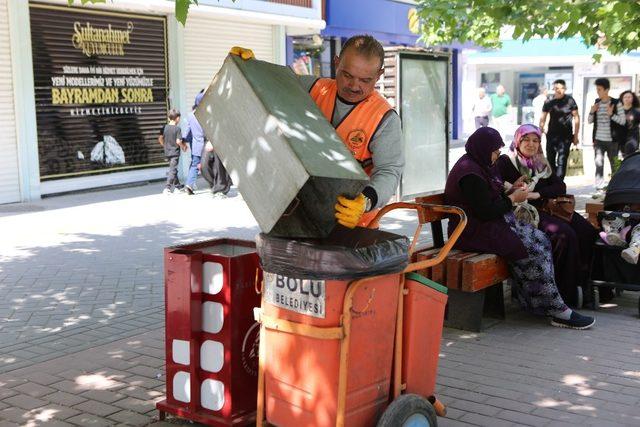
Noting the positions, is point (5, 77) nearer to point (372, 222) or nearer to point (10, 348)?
point (10, 348)

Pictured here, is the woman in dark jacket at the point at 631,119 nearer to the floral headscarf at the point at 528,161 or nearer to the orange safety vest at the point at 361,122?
the floral headscarf at the point at 528,161

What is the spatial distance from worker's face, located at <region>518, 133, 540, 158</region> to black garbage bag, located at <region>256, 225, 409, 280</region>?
11.2ft

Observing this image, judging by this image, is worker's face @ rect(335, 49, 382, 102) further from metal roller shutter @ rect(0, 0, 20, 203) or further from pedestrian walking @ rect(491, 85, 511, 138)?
pedestrian walking @ rect(491, 85, 511, 138)

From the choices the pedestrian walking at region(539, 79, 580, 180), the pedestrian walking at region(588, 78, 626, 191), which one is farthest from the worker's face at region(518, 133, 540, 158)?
the pedestrian walking at region(588, 78, 626, 191)

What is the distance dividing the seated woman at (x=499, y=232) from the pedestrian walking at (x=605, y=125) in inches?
344

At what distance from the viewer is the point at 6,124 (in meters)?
13.1

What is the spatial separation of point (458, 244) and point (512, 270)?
0.45 meters

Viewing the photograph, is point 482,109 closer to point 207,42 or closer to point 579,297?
point 207,42

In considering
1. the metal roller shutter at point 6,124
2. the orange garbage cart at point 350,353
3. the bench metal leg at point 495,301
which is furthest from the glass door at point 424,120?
the orange garbage cart at point 350,353

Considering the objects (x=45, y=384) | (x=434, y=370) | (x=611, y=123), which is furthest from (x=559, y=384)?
(x=611, y=123)

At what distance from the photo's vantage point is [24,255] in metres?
8.84

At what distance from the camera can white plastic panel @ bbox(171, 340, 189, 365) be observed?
4090 millimetres

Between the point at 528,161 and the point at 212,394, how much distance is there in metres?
3.83

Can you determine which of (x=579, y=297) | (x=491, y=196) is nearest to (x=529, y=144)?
(x=491, y=196)
